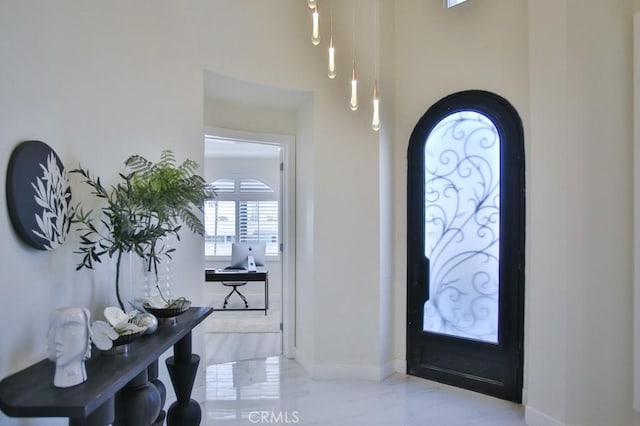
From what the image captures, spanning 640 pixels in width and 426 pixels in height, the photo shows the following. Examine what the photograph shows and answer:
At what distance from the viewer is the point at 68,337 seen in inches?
57.3

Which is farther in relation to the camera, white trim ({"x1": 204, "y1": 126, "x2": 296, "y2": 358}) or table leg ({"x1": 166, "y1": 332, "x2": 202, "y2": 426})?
white trim ({"x1": 204, "y1": 126, "x2": 296, "y2": 358})

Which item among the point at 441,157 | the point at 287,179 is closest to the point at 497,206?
the point at 441,157

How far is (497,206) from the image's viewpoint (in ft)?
10.5

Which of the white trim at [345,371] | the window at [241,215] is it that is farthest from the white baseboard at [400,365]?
the window at [241,215]

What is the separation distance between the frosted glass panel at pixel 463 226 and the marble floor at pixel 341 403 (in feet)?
1.77

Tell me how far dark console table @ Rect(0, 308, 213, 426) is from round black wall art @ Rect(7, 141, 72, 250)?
Result: 582 mm

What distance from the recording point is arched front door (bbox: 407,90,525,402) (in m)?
3.10

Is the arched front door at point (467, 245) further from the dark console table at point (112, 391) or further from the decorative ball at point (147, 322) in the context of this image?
the decorative ball at point (147, 322)

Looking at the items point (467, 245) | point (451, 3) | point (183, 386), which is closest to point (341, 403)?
point (183, 386)

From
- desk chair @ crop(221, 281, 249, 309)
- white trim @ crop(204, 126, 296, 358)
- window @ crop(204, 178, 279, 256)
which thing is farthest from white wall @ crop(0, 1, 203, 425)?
window @ crop(204, 178, 279, 256)

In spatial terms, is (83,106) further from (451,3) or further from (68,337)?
(451,3)

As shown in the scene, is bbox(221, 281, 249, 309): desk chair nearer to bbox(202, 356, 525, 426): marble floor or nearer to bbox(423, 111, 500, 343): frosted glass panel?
bbox(202, 356, 525, 426): marble floor

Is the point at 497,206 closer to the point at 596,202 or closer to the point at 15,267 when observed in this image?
the point at 596,202

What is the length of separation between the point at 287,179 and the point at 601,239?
111 inches
